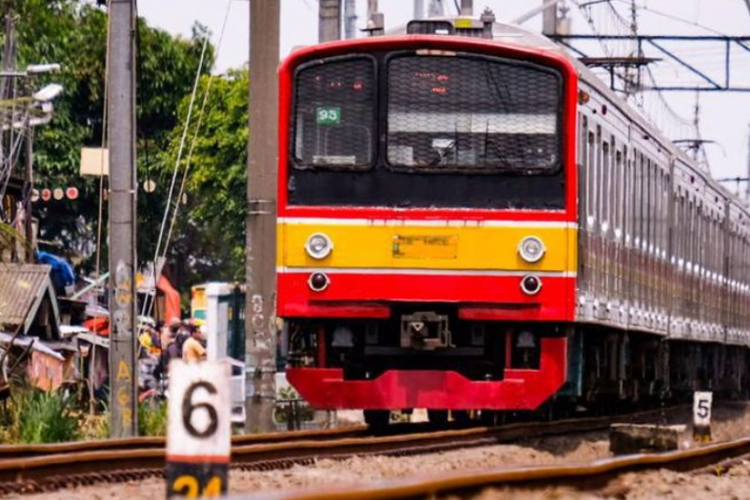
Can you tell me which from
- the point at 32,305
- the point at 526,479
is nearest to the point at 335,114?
the point at 526,479

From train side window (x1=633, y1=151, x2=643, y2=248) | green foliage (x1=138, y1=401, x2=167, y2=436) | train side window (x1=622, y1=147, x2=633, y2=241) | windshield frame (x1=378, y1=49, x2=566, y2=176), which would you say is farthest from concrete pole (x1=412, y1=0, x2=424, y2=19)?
windshield frame (x1=378, y1=49, x2=566, y2=176)

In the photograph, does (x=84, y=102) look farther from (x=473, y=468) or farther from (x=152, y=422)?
(x=473, y=468)

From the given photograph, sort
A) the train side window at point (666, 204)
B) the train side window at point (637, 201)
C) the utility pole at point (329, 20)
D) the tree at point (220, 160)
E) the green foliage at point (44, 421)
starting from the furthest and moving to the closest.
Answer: the tree at point (220, 160) < the train side window at point (666, 204) < the utility pole at point (329, 20) < the train side window at point (637, 201) < the green foliage at point (44, 421)

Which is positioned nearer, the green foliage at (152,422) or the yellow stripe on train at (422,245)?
the yellow stripe on train at (422,245)

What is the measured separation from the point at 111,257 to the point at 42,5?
4793 cm

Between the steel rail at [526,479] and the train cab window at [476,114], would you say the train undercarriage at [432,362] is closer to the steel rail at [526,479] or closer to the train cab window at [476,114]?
the train cab window at [476,114]

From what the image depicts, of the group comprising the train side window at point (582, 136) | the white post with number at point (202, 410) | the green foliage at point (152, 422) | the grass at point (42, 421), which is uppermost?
the train side window at point (582, 136)

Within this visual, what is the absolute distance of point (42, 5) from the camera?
64.4m

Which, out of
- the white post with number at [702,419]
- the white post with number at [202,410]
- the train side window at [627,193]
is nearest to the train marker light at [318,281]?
the white post with number at [702,419]

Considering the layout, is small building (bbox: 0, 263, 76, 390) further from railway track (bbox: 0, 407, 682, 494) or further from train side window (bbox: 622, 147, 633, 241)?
railway track (bbox: 0, 407, 682, 494)

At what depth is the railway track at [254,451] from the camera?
11.7 m

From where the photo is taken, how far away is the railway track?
11.7 metres

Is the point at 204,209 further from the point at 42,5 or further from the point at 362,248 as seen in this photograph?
the point at 362,248

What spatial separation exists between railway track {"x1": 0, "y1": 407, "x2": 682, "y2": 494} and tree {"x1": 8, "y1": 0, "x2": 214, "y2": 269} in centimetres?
4062
